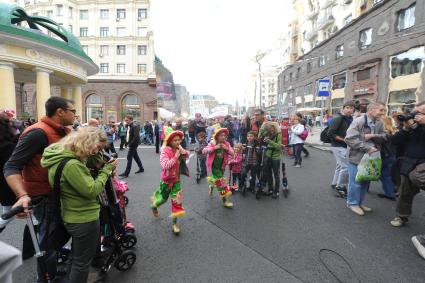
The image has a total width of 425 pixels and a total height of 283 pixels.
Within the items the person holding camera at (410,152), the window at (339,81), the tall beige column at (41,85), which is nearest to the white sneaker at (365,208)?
the person holding camera at (410,152)

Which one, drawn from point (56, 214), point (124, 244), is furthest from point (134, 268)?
point (56, 214)

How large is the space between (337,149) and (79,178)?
5.41 m

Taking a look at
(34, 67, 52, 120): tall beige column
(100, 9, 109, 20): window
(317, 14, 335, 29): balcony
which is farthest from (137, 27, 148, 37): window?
(34, 67, 52, 120): tall beige column

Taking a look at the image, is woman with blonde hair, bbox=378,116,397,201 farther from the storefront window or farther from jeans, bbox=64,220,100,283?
the storefront window

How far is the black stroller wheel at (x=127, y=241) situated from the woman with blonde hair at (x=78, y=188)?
33.7 inches

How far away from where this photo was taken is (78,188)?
6.48ft

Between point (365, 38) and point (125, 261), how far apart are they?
2309 centimetres

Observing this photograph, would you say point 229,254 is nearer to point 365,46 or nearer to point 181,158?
point 181,158

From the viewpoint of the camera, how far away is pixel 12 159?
2213 millimetres

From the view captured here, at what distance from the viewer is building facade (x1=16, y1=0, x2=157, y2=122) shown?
3431 centimetres

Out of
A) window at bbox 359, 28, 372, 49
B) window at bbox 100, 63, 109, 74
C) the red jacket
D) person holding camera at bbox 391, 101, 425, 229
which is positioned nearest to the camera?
the red jacket

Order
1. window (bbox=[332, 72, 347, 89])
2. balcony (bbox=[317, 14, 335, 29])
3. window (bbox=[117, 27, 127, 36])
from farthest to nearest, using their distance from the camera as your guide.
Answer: window (bbox=[117, 27, 127, 36]) → balcony (bbox=[317, 14, 335, 29]) → window (bbox=[332, 72, 347, 89])

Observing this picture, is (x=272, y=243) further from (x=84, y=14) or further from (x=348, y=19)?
(x=84, y=14)

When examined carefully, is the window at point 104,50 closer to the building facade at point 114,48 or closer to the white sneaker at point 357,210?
the building facade at point 114,48
